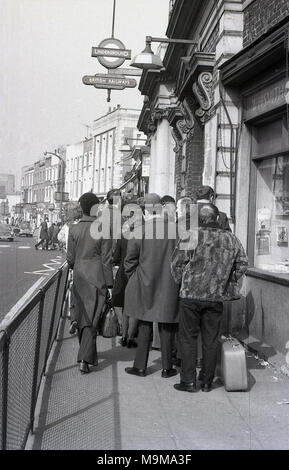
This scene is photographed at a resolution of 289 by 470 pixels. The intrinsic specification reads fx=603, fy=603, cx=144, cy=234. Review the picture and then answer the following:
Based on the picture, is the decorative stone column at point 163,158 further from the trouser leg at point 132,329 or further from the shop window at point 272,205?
the trouser leg at point 132,329

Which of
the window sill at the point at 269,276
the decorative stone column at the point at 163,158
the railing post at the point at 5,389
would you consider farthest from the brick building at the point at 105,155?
the railing post at the point at 5,389

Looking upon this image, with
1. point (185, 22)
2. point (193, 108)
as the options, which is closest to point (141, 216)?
point (193, 108)

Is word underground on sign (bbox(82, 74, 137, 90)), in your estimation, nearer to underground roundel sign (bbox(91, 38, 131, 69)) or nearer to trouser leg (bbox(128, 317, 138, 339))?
underground roundel sign (bbox(91, 38, 131, 69))

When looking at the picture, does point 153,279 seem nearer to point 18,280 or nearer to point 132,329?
point 132,329

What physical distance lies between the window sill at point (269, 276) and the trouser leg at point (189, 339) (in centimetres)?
177

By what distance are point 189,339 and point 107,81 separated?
34.0ft

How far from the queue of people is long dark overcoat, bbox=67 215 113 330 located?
11 mm

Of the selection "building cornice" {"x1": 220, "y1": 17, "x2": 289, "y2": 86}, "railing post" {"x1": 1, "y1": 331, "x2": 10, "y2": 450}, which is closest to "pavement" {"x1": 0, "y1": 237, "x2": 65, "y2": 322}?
"building cornice" {"x1": 220, "y1": 17, "x2": 289, "y2": 86}

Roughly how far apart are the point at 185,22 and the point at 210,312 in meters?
9.48

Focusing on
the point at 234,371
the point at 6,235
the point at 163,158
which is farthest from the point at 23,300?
the point at 6,235

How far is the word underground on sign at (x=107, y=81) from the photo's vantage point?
14.9 meters

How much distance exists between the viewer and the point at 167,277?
643 centimetres

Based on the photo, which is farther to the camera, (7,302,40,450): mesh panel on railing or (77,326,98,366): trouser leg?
(77,326,98,366): trouser leg

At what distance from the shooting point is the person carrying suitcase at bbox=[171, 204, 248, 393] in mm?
5855
